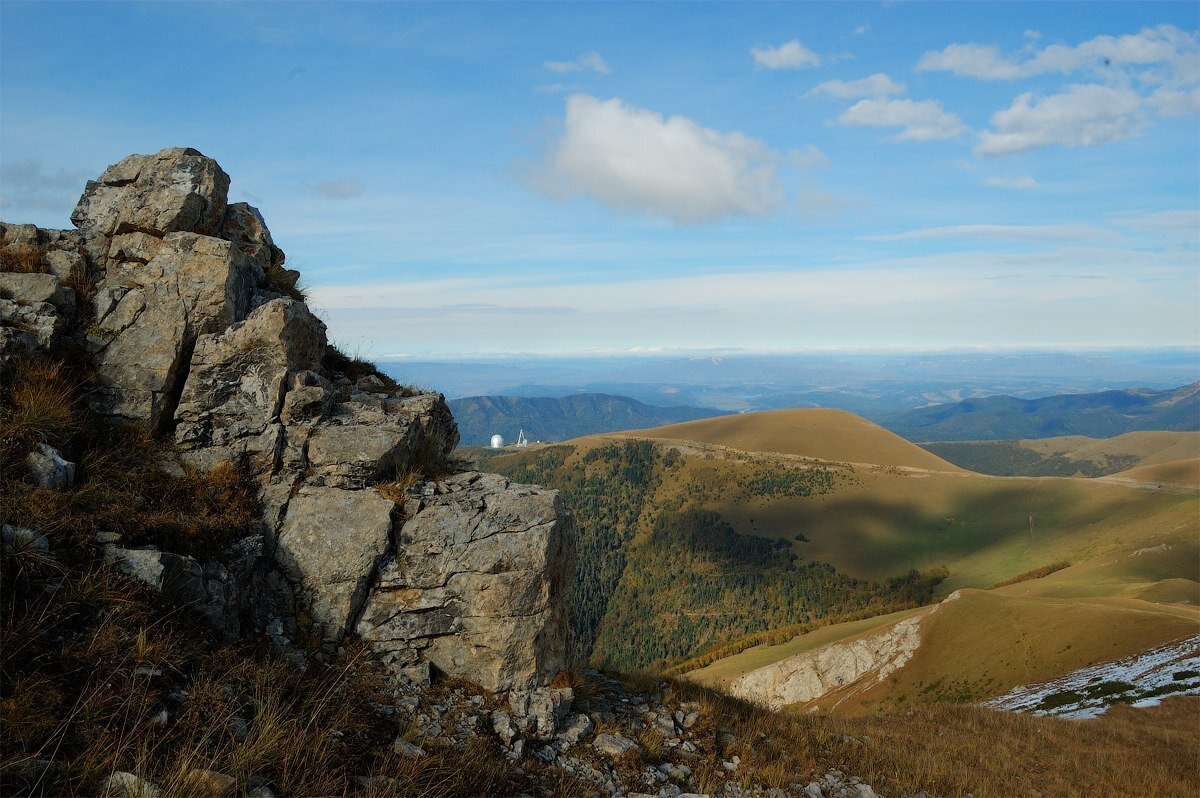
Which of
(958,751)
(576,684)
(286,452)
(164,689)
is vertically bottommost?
(958,751)

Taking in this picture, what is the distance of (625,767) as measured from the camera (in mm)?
8914

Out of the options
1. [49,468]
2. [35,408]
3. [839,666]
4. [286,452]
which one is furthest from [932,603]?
[35,408]

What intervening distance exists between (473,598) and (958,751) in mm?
12824

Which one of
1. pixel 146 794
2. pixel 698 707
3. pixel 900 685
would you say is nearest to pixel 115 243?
pixel 146 794

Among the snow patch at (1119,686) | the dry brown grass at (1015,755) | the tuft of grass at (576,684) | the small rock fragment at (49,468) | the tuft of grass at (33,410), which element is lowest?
the snow patch at (1119,686)

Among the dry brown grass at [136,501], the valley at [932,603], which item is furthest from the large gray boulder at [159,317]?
the valley at [932,603]

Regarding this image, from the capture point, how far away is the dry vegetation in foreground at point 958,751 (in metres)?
11.2

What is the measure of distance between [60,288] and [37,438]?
12.1ft

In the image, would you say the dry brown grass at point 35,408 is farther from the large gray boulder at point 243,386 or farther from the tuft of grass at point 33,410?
the large gray boulder at point 243,386

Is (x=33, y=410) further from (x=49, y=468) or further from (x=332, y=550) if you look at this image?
(x=332, y=550)

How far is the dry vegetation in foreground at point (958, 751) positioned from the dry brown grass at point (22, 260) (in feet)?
45.9

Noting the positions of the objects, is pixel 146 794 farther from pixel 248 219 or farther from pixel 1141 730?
pixel 1141 730

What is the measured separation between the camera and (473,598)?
9.55 metres

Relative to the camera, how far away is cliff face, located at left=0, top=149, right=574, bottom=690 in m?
9.36
